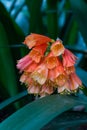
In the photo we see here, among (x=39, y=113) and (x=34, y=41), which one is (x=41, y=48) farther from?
(x=39, y=113)

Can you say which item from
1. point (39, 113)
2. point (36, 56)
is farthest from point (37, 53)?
point (39, 113)

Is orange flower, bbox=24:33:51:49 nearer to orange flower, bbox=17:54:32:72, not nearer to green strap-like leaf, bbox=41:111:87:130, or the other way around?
orange flower, bbox=17:54:32:72

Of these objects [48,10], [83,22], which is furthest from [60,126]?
[48,10]

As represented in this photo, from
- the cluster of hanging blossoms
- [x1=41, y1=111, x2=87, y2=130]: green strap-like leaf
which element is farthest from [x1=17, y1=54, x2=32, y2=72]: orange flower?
[x1=41, y1=111, x2=87, y2=130]: green strap-like leaf

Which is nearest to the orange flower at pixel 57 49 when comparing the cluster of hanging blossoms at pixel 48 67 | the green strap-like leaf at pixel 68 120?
the cluster of hanging blossoms at pixel 48 67

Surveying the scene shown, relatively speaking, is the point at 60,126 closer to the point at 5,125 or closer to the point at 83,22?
the point at 5,125

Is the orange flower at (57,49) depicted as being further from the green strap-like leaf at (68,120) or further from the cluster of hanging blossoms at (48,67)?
the green strap-like leaf at (68,120)

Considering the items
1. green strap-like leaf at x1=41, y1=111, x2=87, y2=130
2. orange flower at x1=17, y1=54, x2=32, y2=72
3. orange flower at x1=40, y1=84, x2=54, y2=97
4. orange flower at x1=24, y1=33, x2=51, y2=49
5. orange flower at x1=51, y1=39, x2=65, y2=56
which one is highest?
orange flower at x1=24, y1=33, x2=51, y2=49
